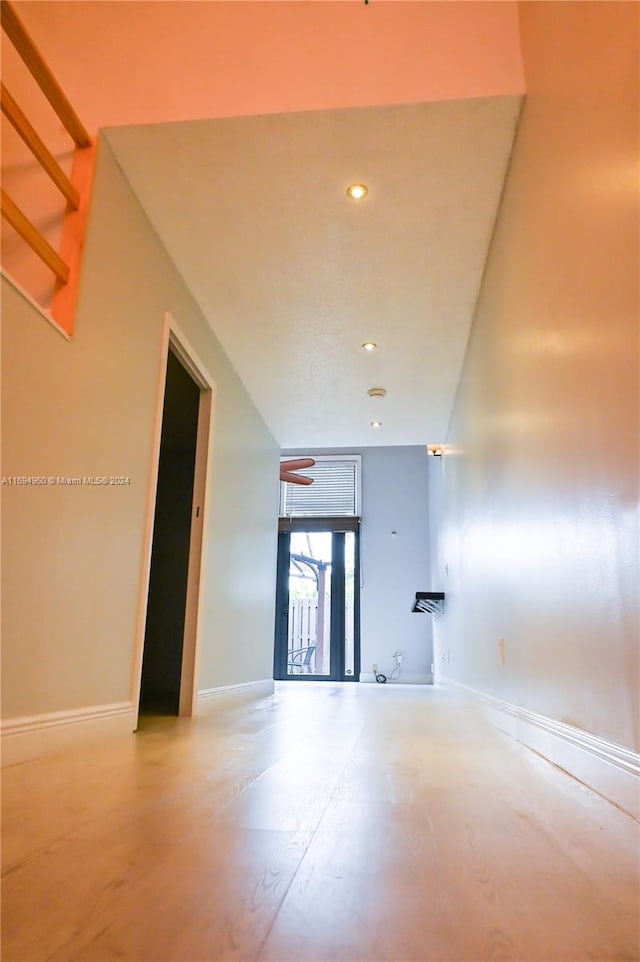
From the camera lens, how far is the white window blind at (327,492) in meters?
9.05

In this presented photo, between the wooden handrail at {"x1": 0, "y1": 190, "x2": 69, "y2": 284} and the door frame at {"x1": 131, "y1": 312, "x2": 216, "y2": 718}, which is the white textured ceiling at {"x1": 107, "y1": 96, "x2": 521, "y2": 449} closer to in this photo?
the door frame at {"x1": 131, "y1": 312, "x2": 216, "y2": 718}

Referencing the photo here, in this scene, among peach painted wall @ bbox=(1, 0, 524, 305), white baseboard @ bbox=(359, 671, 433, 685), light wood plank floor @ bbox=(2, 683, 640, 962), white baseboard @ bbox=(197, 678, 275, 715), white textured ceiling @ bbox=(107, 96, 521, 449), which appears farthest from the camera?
white baseboard @ bbox=(359, 671, 433, 685)

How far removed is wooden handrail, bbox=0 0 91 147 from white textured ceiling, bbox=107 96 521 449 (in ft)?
0.51

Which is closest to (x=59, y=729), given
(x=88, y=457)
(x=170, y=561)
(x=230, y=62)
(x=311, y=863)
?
(x=88, y=457)

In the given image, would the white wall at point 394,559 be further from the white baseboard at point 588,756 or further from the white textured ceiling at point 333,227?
the white baseboard at point 588,756

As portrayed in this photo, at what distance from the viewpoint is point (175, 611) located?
4.91 m

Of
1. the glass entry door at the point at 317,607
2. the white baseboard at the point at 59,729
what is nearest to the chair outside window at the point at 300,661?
the glass entry door at the point at 317,607

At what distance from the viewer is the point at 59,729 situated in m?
1.81

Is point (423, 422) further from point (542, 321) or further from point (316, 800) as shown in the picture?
point (316, 800)

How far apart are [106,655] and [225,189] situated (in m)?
1.94

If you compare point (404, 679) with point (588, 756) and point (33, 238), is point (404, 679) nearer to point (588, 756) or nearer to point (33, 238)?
point (588, 756)

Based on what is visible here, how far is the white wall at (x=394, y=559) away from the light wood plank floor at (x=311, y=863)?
6.87m

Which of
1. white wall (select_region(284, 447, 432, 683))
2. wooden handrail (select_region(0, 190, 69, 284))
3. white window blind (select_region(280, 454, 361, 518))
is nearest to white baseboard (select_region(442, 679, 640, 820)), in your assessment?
wooden handrail (select_region(0, 190, 69, 284))

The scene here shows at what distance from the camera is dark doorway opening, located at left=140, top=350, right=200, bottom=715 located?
15.6 feet
